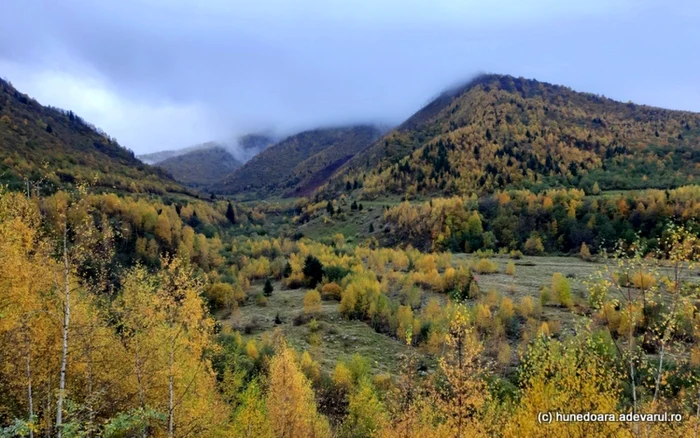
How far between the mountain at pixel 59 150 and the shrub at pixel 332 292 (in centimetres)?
7113

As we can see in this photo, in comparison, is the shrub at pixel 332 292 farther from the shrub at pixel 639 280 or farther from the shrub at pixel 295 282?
the shrub at pixel 639 280

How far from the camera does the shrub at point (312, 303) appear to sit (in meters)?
70.1

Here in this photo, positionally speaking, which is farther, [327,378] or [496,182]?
[496,182]

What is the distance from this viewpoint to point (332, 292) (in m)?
82.1

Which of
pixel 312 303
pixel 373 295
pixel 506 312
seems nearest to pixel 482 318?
pixel 506 312

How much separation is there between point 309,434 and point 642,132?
719 ft

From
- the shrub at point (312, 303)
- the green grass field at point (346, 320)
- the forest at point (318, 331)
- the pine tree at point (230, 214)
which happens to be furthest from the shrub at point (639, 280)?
the pine tree at point (230, 214)

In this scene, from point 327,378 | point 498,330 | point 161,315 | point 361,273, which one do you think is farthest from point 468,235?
point 161,315

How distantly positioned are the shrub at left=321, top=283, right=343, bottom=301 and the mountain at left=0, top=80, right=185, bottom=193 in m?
71.1

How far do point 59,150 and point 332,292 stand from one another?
123 metres

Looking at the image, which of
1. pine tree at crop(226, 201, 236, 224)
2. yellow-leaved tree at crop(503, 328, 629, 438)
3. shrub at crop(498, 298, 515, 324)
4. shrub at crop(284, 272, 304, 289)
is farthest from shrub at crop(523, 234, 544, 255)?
pine tree at crop(226, 201, 236, 224)

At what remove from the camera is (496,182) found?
159m

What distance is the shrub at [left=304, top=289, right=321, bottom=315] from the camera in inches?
2759

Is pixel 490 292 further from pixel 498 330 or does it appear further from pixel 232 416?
pixel 232 416
